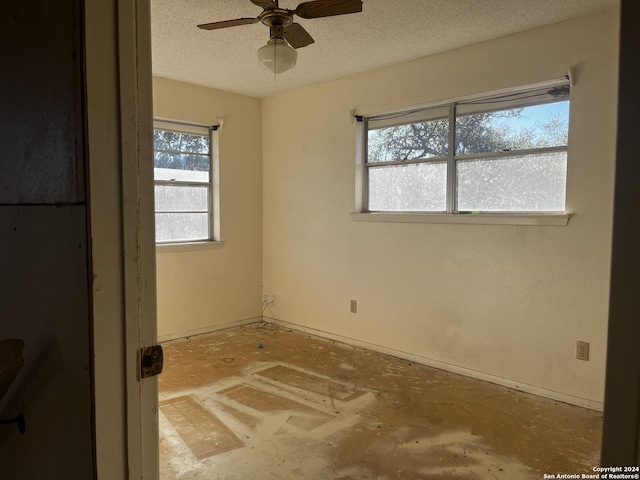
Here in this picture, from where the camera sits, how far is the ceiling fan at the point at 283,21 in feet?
7.31

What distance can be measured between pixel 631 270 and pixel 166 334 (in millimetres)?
4421

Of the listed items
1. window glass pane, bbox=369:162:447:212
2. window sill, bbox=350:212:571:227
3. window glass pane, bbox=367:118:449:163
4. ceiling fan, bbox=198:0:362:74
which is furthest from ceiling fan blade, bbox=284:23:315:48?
window sill, bbox=350:212:571:227

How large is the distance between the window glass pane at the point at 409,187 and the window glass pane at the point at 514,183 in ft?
0.62

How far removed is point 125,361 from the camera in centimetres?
89

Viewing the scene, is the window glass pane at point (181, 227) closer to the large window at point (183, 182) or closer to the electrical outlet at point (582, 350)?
the large window at point (183, 182)

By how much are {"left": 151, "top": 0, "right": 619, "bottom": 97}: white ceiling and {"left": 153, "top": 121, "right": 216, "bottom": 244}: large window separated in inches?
24.2

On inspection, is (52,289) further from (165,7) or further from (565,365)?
(565,365)

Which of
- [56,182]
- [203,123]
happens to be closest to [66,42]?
[56,182]

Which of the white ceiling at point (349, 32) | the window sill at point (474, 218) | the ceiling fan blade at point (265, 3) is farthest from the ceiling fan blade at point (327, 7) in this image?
the window sill at point (474, 218)

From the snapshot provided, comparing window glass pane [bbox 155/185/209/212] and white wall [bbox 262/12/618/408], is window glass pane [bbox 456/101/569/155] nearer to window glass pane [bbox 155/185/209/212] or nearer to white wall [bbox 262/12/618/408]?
white wall [bbox 262/12/618/408]

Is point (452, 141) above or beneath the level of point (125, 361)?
above

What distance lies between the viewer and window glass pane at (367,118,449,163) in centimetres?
Answer: 369

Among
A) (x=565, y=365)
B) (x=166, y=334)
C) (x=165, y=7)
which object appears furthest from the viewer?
(x=166, y=334)

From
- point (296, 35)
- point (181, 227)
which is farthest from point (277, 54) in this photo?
point (181, 227)
